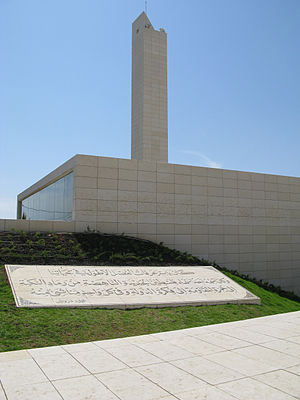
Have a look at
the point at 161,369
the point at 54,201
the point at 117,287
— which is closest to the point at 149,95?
the point at 54,201

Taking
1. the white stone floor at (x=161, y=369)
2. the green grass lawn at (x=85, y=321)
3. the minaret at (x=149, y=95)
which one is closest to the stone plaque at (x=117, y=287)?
the green grass lawn at (x=85, y=321)

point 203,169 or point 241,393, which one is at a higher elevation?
point 203,169

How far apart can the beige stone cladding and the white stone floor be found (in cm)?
1124

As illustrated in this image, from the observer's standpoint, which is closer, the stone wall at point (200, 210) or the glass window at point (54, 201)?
the stone wall at point (200, 210)

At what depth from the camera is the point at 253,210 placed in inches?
872

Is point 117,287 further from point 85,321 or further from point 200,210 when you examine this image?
point 200,210

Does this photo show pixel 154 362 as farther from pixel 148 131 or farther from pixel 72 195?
pixel 148 131

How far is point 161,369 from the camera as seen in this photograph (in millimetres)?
5305

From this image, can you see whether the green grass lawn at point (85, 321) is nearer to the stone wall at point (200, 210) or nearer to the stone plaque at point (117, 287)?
the stone plaque at point (117, 287)

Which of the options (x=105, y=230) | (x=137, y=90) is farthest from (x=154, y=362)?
(x=137, y=90)

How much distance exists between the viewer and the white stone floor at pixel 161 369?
4430mm

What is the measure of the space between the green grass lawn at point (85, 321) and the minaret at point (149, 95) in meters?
18.4

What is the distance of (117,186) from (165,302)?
9.23 m

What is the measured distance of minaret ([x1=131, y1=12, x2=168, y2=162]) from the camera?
2716 cm
